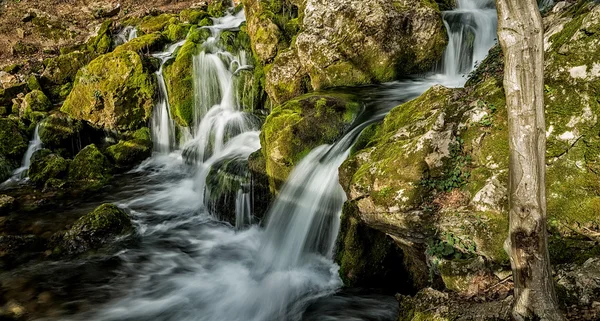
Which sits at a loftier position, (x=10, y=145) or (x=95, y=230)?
(x=10, y=145)

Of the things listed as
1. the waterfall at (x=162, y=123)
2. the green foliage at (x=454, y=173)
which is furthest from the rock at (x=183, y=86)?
the green foliage at (x=454, y=173)

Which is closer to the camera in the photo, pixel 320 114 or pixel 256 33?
pixel 320 114

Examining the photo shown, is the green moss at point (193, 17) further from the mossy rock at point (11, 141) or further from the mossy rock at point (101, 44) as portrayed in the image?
the mossy rock at point (11, 141)

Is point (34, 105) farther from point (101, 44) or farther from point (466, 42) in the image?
point (466, 42)

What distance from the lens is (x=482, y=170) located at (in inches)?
174

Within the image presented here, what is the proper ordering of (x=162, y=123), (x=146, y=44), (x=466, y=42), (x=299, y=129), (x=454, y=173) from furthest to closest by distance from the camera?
1. (x=146, y=44)
2. (x=162, y=123)
3. (x=466, y=42)
4. (x=299, y=129)
5. (x=454, y=173)

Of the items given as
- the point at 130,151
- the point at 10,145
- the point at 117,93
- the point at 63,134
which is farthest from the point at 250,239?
the point at 10,145

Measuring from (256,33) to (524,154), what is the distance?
11372 mm

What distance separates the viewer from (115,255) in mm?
8250

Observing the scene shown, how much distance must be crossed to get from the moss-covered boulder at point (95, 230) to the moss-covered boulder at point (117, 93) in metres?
7.34

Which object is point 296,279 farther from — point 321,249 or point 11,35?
point 11,35

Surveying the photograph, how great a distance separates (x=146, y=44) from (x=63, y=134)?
5.46 meters

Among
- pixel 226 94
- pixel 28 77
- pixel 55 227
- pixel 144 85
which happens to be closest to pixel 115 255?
pixel 55 227

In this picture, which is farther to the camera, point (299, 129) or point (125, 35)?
point (125, 35)
